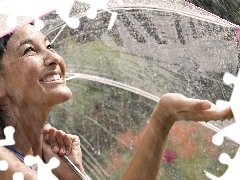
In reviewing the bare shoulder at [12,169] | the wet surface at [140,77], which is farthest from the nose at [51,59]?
the bare shoulder at [12,169]

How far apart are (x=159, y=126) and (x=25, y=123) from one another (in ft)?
1.34

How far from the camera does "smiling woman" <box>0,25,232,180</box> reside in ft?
6.27

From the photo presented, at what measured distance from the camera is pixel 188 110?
1.70 meters

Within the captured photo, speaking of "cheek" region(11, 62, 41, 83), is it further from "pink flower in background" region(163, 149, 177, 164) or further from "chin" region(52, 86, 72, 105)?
"pink flower in background" region(163, 149, 177, 164)

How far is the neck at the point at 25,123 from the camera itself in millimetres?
2023

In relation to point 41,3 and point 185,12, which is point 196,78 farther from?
point 41,3

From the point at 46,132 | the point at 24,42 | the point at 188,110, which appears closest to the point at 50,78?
the point at 24,42

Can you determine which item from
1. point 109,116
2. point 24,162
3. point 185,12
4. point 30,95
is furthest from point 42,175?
point 185,12

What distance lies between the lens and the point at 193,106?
1.67m

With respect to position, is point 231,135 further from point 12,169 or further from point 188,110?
point 12,169

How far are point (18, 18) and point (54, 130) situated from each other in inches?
16.5

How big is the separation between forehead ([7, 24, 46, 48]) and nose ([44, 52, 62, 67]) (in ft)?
0.18

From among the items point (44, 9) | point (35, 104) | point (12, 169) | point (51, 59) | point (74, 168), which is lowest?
point (74, 168)

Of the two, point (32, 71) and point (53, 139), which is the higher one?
point (32, 71)
